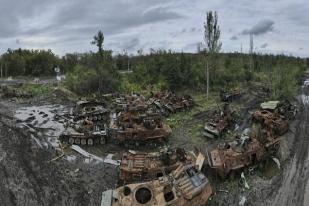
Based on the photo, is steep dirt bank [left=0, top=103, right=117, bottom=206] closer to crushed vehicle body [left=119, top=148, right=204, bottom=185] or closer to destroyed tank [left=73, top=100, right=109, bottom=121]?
crushed vehicle body [left=119, top=148, right=204, bottom=185]

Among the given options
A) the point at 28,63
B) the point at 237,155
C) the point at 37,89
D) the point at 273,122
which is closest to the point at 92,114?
the point at 273,122

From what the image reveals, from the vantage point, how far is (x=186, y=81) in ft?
160

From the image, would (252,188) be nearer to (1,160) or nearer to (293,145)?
(293,145)

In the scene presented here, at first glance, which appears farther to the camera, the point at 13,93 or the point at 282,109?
the point at 13,93

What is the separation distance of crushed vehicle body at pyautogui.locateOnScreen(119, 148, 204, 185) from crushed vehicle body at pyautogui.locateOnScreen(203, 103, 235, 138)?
777cm

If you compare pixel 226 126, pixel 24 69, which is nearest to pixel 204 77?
pixel 226 126

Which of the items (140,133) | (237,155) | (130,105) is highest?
(130,105)

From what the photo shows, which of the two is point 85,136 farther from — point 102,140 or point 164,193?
point 164,193

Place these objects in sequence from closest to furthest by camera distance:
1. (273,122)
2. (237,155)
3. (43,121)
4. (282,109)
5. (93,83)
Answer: (237,155) < (273,122) < (43,121) < (282,109) < (93,83)

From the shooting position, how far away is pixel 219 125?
26.2 meters

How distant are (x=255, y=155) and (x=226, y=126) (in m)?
7.69

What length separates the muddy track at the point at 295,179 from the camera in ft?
55.3

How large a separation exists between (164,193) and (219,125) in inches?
523

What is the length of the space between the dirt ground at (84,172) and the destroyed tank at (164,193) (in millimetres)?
2022
